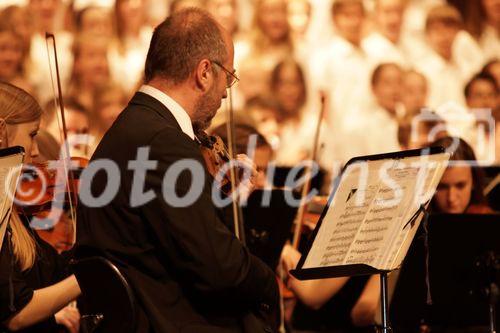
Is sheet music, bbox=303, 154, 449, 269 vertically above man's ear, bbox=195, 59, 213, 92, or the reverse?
man's ear, bbox=195, 59, 213, 92

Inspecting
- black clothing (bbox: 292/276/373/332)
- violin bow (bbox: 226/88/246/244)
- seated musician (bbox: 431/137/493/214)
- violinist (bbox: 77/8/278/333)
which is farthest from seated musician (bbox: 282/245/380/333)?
violinist (bbox: 77/8/278/333)

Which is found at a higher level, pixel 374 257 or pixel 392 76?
pixel 392 76

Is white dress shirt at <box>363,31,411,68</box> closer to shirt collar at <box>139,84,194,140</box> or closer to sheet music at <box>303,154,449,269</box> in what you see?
sheet music at <box>303,154,449,269</box>

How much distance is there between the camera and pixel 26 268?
2.91 meters

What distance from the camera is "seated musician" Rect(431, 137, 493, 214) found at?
3.91m

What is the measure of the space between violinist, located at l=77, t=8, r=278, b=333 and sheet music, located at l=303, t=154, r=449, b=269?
0.21 metres

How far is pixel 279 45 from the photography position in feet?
17.7

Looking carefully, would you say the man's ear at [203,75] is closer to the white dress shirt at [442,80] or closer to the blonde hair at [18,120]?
the blonde hair at [18,120]

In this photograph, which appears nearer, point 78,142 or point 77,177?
point 77,177

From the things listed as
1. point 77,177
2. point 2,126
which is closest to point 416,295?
point 77,177

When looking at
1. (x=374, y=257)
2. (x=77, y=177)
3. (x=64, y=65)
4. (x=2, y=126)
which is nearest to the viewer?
(x=374, y=257)

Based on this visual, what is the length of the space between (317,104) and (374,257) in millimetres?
3088

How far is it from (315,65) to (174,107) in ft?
10.5

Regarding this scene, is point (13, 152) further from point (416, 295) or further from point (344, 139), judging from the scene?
point (344, 139)
